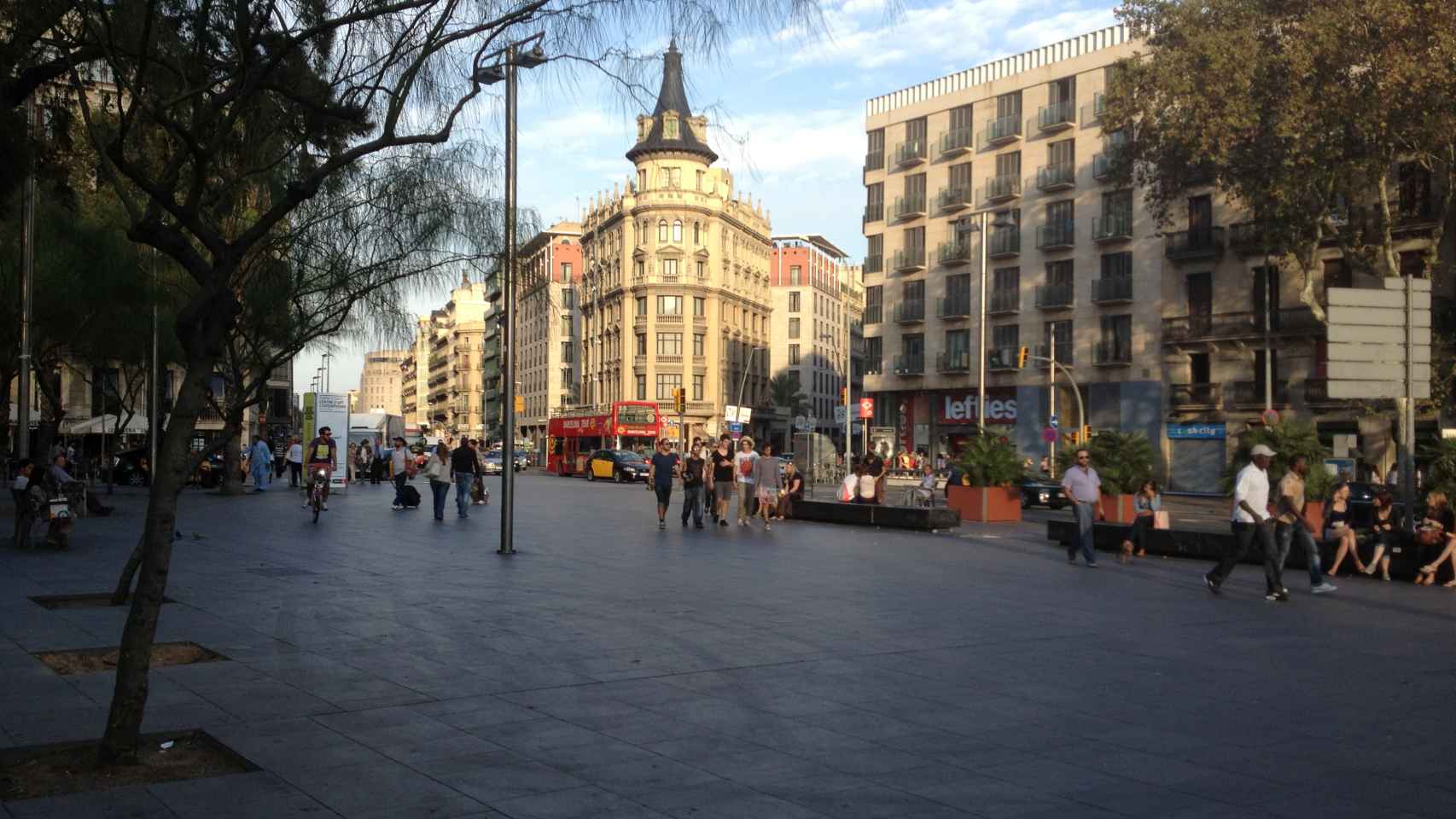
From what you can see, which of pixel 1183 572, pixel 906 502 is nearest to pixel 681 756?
pixel 1183 572

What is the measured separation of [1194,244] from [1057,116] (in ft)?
29.4

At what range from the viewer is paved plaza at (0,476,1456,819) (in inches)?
226

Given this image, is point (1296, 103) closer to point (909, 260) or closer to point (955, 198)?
point (955, 198)

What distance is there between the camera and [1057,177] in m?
54.7

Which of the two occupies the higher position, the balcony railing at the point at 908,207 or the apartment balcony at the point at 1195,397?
the balcony railing at the point at 908,207

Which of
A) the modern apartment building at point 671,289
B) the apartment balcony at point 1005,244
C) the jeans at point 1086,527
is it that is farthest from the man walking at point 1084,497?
the modern apartment building at point 671,289

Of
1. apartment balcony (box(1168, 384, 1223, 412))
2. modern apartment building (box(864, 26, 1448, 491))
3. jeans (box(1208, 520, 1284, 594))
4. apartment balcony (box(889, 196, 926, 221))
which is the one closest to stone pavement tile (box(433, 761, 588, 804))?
jeans (box(1208, 520, 1284, 594))

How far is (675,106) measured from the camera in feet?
25.6

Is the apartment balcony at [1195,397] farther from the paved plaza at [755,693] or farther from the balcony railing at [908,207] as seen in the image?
the paved plaza at [755,693]

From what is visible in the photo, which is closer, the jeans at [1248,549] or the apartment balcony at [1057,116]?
the jeans at [1248,549]

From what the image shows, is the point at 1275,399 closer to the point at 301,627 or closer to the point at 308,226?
the point at 308,226

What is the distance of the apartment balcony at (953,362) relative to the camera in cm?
5797

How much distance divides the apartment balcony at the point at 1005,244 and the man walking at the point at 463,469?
116ft

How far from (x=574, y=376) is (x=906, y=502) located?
230 ft
